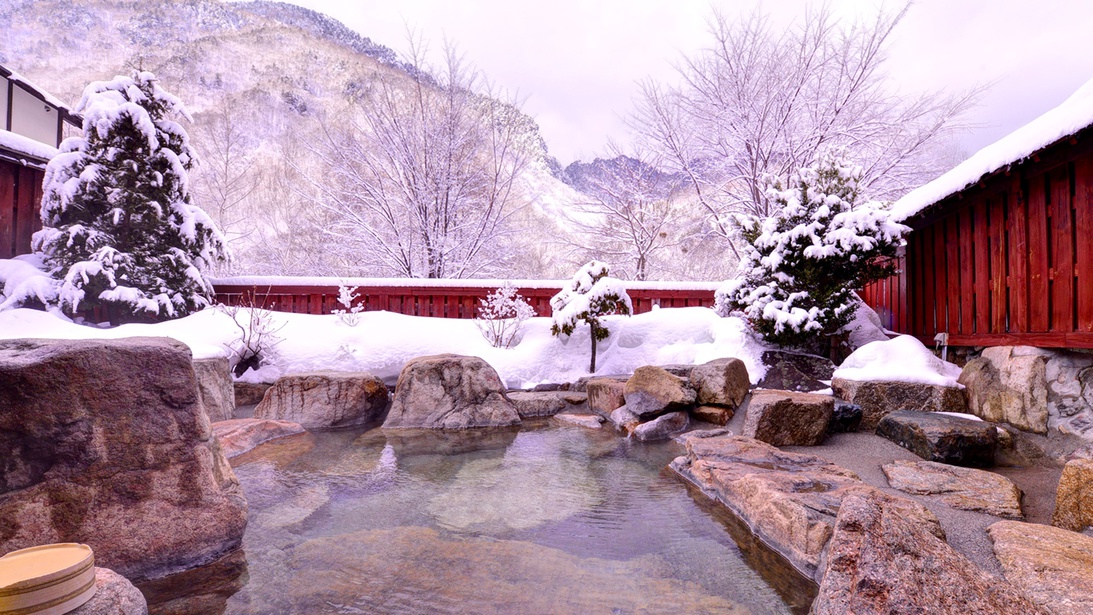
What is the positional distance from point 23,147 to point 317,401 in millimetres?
7304

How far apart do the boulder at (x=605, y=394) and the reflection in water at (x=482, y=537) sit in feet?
5.27

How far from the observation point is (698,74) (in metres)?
13.9

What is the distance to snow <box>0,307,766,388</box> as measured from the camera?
7.11 meters

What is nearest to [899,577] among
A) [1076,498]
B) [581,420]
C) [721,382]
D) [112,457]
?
[1076,498]

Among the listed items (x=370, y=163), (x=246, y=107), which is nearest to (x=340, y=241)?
(x=370, y=163)

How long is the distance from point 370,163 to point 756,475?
39.7 feet

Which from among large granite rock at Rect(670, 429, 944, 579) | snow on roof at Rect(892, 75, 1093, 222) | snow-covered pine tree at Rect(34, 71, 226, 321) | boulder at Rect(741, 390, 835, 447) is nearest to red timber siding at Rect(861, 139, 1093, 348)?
snow on roof at Rect(892, 75, 1093, 222)

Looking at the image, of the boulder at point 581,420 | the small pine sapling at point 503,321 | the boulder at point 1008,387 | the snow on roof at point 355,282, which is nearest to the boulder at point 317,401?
the small pine sapling at point 503,321

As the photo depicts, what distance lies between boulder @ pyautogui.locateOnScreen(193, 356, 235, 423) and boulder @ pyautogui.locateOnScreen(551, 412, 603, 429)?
4294mm

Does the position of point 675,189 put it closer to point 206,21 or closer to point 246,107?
point 246,107

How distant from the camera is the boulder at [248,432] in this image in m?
4.86

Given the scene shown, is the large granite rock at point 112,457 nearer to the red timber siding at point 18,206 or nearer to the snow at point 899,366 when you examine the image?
the snow at point 899,366

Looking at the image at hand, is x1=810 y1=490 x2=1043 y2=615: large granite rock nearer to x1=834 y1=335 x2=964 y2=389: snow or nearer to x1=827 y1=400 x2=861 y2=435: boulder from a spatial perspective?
x1=827 y1=400 x2=861 y2=435: boulder

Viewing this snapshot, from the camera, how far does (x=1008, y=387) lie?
182 inches
